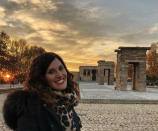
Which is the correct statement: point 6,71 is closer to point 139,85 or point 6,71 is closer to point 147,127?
point 139,85

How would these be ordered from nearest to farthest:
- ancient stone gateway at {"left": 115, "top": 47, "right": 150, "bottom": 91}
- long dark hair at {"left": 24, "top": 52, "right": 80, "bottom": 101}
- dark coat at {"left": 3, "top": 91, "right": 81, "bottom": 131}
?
1. dark coat at {"left": 3, "top": 91, "right": 81, "bottom": 131}
2. long dark hair at {"left": 24, "top": 52, "right": 80, "bottom": 101}
3. ancient stone gateway at {"left": 115, "top": 47, "right": 150, "bottom": 91}

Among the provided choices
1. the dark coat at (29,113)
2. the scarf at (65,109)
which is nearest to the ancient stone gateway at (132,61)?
the scarf at (65,109)

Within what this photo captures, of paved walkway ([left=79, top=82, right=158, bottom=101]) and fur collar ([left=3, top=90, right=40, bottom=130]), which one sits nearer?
fur collar ([left=3, top=90, right=40, bottom=130])

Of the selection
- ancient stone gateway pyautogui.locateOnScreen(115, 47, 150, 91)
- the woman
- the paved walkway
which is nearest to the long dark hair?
the woman

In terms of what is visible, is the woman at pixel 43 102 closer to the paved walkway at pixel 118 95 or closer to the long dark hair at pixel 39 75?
the long dark hair at pixel 39 75

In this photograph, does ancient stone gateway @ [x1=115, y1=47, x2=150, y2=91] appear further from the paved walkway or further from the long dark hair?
the long dark hair

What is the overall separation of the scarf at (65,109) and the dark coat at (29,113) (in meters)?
0.10

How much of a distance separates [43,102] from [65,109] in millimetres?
285

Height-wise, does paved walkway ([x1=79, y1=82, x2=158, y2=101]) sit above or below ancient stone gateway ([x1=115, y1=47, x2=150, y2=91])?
below

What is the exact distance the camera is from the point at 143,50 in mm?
21656

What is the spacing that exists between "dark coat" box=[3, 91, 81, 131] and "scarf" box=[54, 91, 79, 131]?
0.34 feet

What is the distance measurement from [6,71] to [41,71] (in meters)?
28.4

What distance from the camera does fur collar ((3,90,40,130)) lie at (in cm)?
159

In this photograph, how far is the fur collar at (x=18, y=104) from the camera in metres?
1.59
